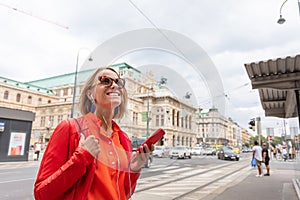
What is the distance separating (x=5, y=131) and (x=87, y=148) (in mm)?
18777

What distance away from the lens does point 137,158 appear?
1.22 m

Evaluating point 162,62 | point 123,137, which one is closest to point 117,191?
point 123,137

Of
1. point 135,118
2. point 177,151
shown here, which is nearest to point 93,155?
point 135,118

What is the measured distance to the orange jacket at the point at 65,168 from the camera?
3.00 feet

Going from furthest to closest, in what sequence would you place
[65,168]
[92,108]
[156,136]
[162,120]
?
[162,120] → [92,108] → [156,136] → [65,168]

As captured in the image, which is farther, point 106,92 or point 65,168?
point 106,92

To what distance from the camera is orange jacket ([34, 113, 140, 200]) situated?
3.00ft

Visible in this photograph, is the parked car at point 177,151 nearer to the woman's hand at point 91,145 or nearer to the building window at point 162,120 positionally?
the building window at point 162,120

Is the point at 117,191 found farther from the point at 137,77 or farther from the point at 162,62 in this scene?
the point at 162,62

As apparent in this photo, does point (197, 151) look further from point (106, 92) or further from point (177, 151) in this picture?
point (106, 92)

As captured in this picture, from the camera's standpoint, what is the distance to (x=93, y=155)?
3.14 ft

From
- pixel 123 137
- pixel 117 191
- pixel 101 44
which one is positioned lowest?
pixel 117 191

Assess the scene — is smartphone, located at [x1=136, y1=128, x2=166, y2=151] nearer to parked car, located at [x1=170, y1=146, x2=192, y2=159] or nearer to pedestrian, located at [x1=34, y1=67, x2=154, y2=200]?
pedestrian, located at [x1=34, y1=67, x2=154, y2=200]

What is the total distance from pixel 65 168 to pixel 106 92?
0.42 meters
